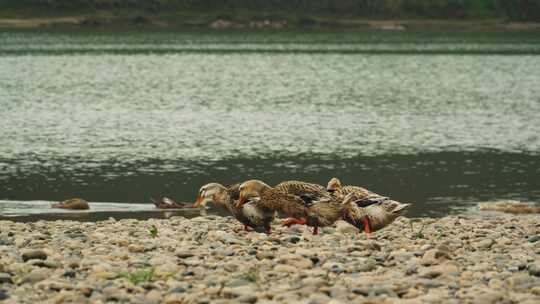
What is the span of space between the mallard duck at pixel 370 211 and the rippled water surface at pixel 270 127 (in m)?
10.1

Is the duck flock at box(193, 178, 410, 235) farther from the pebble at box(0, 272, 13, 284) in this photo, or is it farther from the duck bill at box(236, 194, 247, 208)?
the pebble at box(0, 272, 13, 284)

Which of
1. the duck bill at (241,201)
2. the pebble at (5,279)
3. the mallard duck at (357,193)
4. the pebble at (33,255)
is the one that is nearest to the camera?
the pebble at (5,279)

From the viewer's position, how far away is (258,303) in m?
13.0

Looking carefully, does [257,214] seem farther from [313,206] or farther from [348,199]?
[348,199]

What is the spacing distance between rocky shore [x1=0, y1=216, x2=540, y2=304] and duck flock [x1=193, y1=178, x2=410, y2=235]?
324mm

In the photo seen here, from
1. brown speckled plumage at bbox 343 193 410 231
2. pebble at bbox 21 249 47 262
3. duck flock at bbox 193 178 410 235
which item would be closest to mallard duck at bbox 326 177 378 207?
duck flock at bbox 193 178 410 235

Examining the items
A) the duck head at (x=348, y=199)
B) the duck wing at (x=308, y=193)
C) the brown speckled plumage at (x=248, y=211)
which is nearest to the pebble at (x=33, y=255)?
the brown speckled plumage at (x=248, y=211)

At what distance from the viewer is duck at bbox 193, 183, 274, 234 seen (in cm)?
1981

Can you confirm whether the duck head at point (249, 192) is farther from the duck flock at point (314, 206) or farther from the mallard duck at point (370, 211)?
the mallard duck at point (370, 211)

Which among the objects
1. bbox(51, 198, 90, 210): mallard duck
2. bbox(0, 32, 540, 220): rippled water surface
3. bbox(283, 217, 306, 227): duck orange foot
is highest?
bbox(283, 217, 306, 227): duck orange foot

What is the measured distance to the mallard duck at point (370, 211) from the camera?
63.4ft

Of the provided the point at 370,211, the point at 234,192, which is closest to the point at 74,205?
the point at 234,192

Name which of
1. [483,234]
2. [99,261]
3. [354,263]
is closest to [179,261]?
[99,261]

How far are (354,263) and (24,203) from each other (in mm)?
18183
